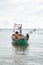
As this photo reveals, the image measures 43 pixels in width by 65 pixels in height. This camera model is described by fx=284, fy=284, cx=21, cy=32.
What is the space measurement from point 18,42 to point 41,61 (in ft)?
56.0

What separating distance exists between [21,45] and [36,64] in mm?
19158

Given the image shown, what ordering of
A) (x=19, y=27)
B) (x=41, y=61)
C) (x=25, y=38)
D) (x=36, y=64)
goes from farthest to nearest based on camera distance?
(x=19, y=27) < (x=25, y=38) < (x=41, y=61) < (x=36, y=64)

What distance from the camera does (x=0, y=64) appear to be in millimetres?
25406

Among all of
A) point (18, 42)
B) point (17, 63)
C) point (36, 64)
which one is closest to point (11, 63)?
point (17, 63)

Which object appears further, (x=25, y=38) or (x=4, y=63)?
(x=25, y=38)

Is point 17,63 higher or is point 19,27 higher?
point 19,27

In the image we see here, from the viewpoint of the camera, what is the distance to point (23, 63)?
25875 millimetres

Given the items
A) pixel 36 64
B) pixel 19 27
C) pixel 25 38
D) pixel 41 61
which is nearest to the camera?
pixel 36 64

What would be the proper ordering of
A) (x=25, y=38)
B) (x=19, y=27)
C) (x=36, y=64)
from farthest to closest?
(x=19, y=27), (x=25, y=38), (x=36, y=64)

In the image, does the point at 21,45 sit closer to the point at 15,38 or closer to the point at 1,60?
the point at 15,38

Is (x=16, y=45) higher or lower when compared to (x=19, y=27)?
lower

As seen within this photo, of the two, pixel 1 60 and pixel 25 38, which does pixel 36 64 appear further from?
pixel 25 38

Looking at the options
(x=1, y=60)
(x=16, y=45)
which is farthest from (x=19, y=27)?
(x=1, y=60)

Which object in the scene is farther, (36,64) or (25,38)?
(25,38)
